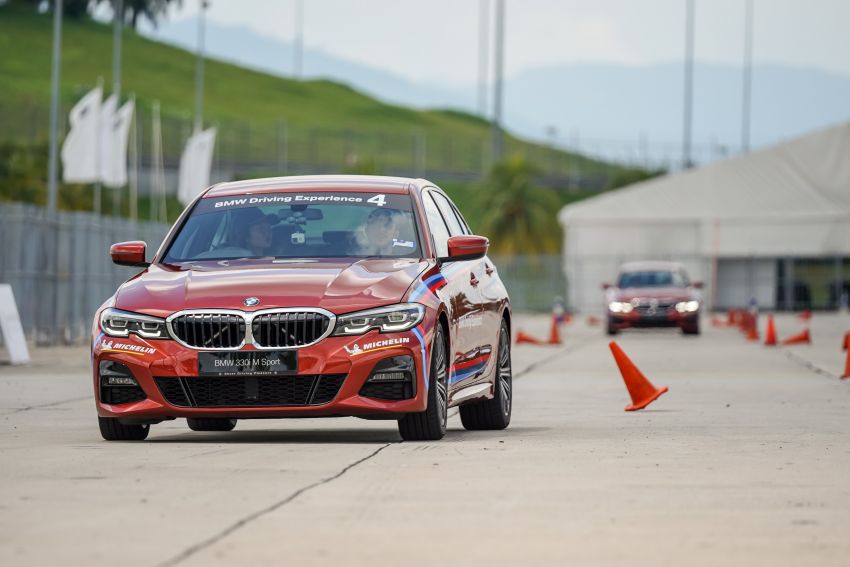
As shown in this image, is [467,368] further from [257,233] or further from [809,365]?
[809,365]

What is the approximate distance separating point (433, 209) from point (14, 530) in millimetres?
6315

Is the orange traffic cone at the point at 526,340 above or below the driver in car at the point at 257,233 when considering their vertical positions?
below

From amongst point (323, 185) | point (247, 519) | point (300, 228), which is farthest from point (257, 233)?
point (247, 519)

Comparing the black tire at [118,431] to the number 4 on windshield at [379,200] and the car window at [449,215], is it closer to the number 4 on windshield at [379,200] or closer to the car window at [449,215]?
the number 4 on windshield at [379,200]

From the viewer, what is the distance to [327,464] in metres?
10.9

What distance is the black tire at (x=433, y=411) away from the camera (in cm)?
1228

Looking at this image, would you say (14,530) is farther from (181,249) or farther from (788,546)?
(181,249)

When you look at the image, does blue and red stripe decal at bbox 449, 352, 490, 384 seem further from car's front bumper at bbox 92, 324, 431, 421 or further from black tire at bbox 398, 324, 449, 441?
car's front bumper at bbox 92, 324, 431, 421

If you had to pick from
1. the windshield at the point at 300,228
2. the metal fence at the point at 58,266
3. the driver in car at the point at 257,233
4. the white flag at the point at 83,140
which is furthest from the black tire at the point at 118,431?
the white flag at the point at 83,140

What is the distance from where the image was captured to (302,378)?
11.9 m

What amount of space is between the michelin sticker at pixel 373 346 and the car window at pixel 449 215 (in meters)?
2.36

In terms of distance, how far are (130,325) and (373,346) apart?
1478 millimetres

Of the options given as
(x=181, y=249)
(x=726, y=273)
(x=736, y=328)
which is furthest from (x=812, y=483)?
(x=726, y=273)

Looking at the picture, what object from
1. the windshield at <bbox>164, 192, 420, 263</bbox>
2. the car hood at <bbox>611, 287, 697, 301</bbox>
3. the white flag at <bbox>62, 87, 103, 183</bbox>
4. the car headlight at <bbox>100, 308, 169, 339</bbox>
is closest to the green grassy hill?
the white flag at <bbox>62, 87, 103, 183</bbox>
